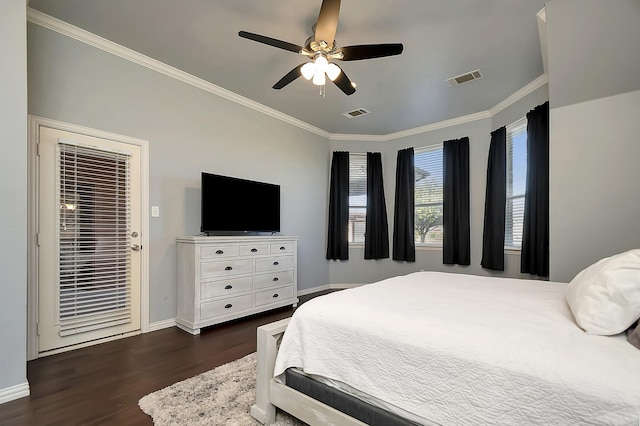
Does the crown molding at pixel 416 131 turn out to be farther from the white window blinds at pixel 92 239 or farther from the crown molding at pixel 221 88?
the white window blinds at pixel 92 239

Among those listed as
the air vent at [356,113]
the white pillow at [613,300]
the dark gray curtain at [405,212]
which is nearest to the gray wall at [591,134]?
the white pillow at [613,300]

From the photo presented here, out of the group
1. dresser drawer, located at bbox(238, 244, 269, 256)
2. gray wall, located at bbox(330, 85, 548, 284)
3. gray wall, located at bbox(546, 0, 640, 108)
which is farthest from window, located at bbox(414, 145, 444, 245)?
dresser drawer, located at bbox(238, 244, 269, 256)

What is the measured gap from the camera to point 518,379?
3.18 feet

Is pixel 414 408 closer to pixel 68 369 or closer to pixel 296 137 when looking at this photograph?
pixel 68 369

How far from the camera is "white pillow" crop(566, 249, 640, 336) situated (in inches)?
42.5

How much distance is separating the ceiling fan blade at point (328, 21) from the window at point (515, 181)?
9.38 ft

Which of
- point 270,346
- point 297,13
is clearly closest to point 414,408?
point 270,346

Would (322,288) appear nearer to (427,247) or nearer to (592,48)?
(427,247)

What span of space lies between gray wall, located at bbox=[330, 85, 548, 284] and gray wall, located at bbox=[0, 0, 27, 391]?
4.05m

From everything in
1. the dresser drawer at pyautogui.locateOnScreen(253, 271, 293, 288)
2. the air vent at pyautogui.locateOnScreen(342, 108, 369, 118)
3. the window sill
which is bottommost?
the dresser drawer at pyautogui.locateOnScreen(253, 271, 293, 288)

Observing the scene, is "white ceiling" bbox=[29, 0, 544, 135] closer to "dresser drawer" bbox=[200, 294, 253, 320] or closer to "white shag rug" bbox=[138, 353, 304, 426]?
"dresser drawer" bbox=[200, 294, 253, 320]

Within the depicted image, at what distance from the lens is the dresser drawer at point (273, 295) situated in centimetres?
365

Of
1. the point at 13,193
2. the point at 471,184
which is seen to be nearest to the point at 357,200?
the point at 471,184

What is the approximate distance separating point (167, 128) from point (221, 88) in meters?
0.85
